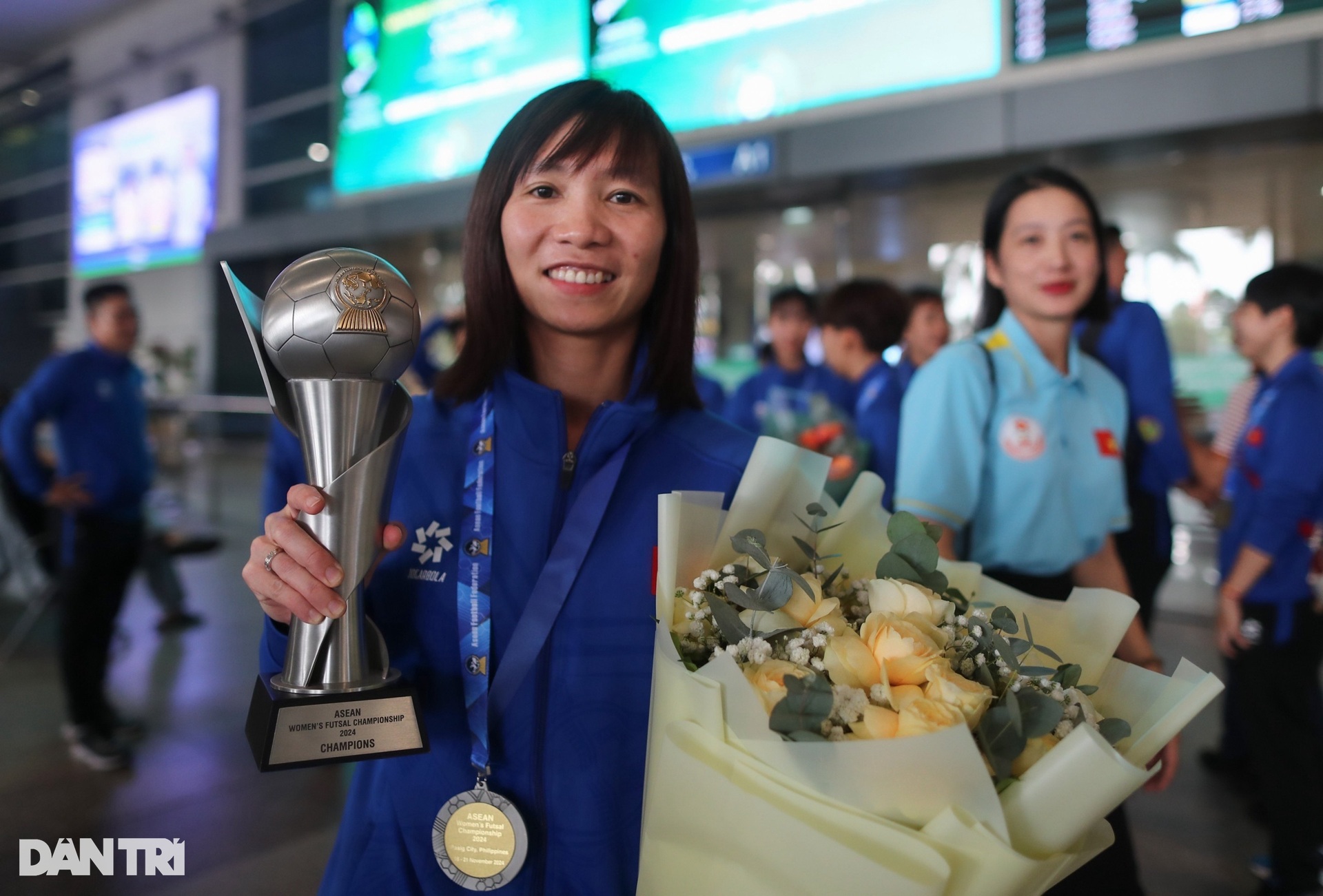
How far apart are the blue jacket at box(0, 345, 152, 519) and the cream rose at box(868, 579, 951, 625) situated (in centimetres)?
399

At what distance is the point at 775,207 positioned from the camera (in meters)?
7.20

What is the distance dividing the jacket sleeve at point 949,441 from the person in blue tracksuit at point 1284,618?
1405 mm

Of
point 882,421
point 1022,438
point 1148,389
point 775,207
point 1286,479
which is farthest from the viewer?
point 775,207

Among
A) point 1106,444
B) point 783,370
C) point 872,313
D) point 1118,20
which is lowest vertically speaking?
point 1106,444

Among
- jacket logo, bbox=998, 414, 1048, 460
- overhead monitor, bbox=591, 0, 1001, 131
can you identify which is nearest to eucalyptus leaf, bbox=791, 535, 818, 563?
jacket logo, bbox=998, 414, 1048, 460

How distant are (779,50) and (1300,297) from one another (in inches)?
153

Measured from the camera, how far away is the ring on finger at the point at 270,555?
0.83 meters

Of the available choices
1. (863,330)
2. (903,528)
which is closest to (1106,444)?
(903,528)

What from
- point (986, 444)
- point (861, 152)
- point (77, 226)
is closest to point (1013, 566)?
point (986, 444)

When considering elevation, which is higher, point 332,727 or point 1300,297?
point 1300,297

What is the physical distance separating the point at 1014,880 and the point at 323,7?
13759mm

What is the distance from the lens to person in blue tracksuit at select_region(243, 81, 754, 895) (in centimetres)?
104

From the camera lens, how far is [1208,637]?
4906mm

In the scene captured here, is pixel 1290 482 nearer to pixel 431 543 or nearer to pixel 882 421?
pixel 882 421
